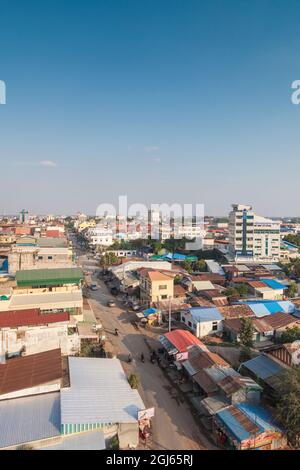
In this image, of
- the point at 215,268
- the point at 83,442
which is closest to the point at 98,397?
the point at 83,442

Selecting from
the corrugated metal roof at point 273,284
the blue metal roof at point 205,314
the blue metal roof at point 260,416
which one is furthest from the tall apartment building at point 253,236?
the blue metal roof at point 260,416

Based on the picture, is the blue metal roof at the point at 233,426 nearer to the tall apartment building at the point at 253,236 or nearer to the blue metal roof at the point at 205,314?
the blue metal roof at the point at 205,314

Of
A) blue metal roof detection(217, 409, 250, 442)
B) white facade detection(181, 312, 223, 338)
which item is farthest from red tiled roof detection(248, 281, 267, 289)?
blue metal roof detection(217, 409, 250, 442)

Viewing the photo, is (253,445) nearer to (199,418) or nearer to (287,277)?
(199,418)

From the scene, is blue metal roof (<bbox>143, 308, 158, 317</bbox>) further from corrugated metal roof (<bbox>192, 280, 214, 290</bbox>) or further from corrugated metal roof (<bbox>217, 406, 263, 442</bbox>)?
corrugated metal roof (<bbox>217, 406, 263, 442</bbox>)

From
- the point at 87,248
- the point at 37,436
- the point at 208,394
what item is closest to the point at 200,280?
the point at 208,394

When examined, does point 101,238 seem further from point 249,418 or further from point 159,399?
point 249,418
